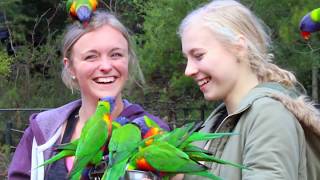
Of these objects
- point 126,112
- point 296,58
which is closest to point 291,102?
point 126,112

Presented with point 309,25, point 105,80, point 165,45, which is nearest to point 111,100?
point 105,80

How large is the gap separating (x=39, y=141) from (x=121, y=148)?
0.63m

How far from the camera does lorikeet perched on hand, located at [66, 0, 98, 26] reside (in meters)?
2.02

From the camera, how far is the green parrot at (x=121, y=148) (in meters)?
1.37

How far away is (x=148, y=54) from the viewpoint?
6.17 metres

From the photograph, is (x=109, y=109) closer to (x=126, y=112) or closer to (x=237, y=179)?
(x=126, y=112)

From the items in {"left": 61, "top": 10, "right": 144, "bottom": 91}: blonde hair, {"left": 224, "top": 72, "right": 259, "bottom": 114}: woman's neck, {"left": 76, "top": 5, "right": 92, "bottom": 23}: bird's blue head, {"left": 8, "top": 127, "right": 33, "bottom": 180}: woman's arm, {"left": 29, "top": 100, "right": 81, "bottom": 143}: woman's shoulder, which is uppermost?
{"left": 76, "top": 5, "right": 92, "bottom": 23}: bird's blue head

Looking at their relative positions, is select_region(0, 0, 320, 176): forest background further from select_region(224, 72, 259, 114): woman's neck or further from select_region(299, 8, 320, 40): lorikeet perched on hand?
select_region(224, 72, 259, 114): woman's neck

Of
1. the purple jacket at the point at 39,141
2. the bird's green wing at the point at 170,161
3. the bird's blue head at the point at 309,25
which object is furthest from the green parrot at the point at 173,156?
the bird's blue head at the point at 309,25

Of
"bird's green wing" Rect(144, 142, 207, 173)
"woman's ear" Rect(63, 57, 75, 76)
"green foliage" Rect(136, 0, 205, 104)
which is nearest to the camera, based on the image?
"bird's green wing" Rect(144, 142, 207, 173)

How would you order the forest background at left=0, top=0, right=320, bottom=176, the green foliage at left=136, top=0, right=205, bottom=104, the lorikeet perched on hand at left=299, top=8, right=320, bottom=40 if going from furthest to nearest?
the green foliage at left=136, top=0, right=205, bottom=104 < the forest background at left=0, top=0, right=320, bottom=176 < the lorikeet perched on hand at left=299, top=8, right=320, bottom=40

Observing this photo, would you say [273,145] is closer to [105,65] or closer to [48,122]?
[105,65]

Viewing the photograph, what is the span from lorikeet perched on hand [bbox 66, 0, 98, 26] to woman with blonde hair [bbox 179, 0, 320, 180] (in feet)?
1.67

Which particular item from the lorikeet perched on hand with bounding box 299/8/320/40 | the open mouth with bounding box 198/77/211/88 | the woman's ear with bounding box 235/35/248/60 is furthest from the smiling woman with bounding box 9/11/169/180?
the lorikeet perched on hand with bounding box 299/8/320/40
